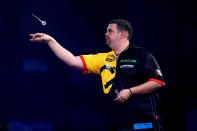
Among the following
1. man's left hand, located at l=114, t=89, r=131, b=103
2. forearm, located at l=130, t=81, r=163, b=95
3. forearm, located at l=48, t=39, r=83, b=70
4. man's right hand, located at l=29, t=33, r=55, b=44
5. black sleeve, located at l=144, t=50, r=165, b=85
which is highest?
man's right hand, located at l=29, t=33, r=55, b=44

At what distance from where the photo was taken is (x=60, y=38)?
2385mm

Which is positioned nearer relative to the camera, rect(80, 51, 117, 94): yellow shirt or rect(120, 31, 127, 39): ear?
rect(80, 51, 117, 94): yellow shirt

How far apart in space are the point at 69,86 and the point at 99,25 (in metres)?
0.70

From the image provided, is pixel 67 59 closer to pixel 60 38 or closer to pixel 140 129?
pixel 60 38

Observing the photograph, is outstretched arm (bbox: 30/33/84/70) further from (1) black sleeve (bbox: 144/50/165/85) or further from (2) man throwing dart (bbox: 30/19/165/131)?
(1) black sleeve (bbox: 144/50/165/85)

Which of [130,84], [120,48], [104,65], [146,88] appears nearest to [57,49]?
[104,65]

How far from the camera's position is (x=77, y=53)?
2.40m

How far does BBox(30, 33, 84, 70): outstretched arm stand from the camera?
1.81 m

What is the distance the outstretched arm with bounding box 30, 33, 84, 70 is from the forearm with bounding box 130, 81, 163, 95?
52 centimetres

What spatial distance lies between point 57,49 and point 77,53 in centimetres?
55

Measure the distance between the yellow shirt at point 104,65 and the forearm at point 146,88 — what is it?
22 centimetres

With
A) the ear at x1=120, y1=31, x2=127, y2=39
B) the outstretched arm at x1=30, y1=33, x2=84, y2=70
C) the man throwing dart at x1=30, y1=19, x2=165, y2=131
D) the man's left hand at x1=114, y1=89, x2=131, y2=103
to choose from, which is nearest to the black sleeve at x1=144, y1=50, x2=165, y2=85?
the man throwing dart at x1=30, y1=19, x2=165, y2=131

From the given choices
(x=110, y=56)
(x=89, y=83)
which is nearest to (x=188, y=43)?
(x=110, y=56)

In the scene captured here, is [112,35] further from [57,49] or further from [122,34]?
[57,49]
